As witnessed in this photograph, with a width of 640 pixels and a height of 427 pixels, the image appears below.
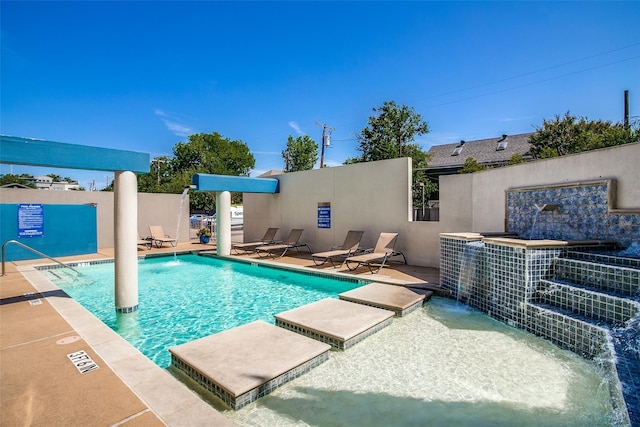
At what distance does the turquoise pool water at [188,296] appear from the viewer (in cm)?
496

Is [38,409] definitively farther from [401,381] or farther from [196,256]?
[196,256]

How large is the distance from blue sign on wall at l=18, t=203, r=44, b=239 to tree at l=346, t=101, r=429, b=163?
1552 cm

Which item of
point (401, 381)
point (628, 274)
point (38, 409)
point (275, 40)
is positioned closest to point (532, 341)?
point (628, 274)

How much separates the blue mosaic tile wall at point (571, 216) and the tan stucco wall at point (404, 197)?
0.16 meters

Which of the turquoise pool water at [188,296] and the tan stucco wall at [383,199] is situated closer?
the turquoise pool water at [188,296]

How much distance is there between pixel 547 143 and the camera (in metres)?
16.5

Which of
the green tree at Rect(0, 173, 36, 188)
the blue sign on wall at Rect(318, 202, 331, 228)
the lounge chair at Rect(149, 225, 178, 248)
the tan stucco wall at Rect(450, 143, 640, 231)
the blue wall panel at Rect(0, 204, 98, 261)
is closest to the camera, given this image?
the tan stucco wall at Rect(450, 143, 640, 231)

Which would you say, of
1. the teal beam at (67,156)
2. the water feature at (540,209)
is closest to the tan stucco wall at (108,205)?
the teal beam at (67,156)

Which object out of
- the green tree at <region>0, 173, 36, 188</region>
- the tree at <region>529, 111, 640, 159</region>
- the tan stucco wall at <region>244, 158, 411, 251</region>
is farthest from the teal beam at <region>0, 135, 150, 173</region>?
the green tree at <region>0, 173, 36, 188</region>

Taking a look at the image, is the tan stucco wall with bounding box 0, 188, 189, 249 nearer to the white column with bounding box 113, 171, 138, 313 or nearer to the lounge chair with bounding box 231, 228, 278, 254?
the lounge chair with bounding box 231, 228, 278, 254

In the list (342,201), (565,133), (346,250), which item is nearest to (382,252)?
(346,250)

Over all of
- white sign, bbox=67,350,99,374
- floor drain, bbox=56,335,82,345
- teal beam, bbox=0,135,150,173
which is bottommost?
white sign, bbox=67,350,99,374

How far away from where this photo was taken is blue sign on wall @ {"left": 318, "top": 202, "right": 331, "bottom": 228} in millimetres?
11516

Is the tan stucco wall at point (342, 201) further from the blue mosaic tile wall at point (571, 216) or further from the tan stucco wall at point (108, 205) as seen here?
the tan stucco wall at point (108, 205)
